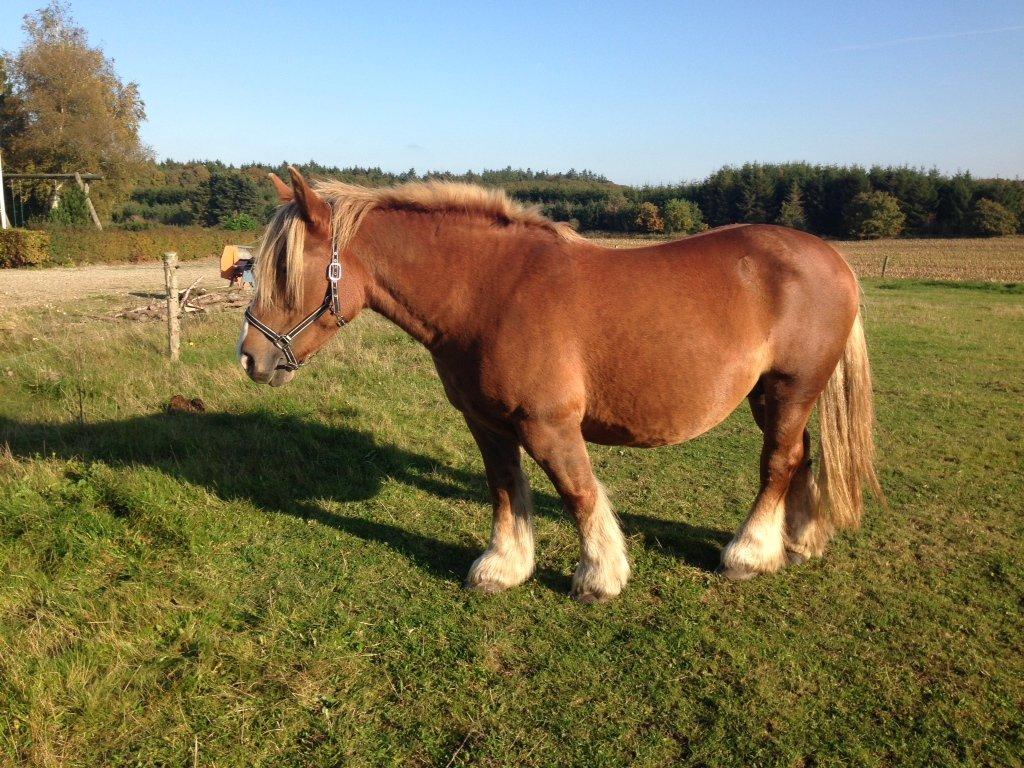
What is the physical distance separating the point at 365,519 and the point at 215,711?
2.10 m

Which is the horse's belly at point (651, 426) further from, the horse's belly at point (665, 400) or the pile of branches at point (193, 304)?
the pile of branches at point (193, 304)

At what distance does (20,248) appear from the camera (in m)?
A: 32.7

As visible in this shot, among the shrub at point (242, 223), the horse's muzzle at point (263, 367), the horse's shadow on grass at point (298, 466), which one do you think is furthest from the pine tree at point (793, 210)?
the horse's muzzle at point (263, 367)

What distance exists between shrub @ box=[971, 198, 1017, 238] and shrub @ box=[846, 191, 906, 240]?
5.32m

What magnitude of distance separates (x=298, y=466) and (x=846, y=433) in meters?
4.37

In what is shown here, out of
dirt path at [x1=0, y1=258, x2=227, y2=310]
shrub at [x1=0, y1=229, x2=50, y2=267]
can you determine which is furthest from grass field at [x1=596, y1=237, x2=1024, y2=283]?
shrub at [x1=0, y1=229, x2=50, y2=267]

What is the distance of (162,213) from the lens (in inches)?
3125

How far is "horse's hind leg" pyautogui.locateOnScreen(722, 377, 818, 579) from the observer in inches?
153

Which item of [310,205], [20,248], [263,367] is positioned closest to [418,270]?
[310,205]

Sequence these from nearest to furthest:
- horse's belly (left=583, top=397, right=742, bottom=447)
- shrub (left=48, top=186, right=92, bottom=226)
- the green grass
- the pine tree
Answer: the green grass → horse's belly (left=583, top=397, right=742, bottom=447) → shrub (left=48, top=186, right=92, bottom=226) → the pine tree

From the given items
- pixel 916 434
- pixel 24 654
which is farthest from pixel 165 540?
pixel 916 434

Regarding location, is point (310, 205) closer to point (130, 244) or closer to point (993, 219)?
point (130, 244)

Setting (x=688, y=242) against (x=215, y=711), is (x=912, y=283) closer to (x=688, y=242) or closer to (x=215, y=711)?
(x=688, y=242)

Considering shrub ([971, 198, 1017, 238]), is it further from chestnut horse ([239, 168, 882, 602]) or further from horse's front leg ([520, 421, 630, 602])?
horse's front leg ([520, 421, 630, 602])
